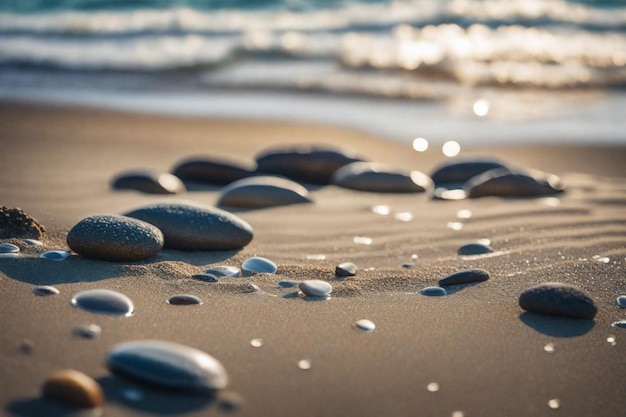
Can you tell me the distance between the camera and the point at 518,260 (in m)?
3.16

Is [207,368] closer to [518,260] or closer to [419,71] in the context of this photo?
[518,260]

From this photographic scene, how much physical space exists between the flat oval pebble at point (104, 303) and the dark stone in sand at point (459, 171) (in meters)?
2.84

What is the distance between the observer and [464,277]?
284 cm

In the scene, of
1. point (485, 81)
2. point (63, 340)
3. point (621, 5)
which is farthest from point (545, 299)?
point (621, 5)

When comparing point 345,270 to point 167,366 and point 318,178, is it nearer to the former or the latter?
point 167,366

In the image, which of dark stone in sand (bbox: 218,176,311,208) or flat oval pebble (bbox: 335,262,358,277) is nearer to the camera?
flat oval pebble (bbox: 335,262,358,277)

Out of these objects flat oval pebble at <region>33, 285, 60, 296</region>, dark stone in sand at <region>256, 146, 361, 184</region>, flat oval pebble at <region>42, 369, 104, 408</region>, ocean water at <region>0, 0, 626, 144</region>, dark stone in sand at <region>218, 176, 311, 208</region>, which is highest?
ocean water at <region>0, 0, 626, 144</region>

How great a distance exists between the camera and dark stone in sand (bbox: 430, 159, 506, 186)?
4.84 m

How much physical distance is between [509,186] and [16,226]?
260 cm

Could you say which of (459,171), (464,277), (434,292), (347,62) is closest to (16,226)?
(434,292)

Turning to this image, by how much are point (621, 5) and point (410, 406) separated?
15.9 meters

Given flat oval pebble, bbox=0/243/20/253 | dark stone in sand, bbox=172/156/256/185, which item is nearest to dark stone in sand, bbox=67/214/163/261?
flat oval pebble, bbox=0/243/20/253

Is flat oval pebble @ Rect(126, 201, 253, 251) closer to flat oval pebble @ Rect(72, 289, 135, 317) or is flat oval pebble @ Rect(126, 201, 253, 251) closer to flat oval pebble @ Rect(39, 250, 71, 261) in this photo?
flat oval pebble @ Rect(39, 250, 71, 261)

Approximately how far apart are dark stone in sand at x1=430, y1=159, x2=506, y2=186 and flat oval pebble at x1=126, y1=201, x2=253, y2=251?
192cm
